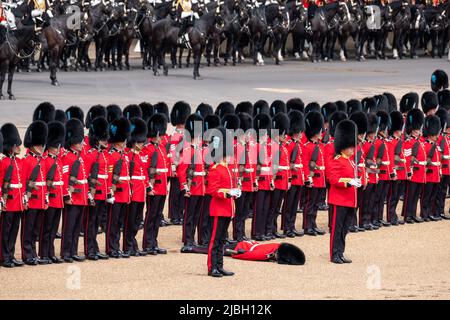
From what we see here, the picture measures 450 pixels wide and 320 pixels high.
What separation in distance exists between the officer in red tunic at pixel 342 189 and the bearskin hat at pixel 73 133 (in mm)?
2642

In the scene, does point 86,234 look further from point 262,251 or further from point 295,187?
point 295,187

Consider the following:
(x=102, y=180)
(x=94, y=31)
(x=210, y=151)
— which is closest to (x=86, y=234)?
(x=102, y=180)

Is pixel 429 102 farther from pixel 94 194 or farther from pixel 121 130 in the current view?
pixel 94 194

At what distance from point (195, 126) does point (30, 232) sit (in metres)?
2.53

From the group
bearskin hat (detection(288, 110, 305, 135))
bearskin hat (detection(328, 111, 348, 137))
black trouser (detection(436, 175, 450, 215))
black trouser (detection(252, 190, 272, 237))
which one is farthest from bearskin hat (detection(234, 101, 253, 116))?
black trouser (detection(436, 175, 450, 215))

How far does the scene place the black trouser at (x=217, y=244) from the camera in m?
14.3

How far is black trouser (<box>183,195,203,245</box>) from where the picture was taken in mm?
16172

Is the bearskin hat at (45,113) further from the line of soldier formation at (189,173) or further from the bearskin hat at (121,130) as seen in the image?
the bearskin hat at (121,130)

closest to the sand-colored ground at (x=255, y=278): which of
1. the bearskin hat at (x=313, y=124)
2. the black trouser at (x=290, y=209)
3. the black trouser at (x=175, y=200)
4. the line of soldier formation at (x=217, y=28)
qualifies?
the black trouser at (x=290, y=209)

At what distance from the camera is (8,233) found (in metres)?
14.9

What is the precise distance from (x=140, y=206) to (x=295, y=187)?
7.42 feet

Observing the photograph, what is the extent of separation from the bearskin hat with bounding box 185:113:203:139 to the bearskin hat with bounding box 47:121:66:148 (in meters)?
1.76

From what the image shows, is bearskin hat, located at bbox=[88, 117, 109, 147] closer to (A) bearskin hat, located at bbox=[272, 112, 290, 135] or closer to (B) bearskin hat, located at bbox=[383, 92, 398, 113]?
(A) bearskin hat, located at bbox=[272, 112, 290, 135]

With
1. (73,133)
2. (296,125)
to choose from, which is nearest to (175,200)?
(296,125)
